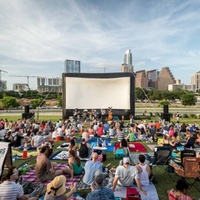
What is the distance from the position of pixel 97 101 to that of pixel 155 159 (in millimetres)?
18474

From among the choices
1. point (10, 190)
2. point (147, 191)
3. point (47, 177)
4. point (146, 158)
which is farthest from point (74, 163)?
point (10, 190)

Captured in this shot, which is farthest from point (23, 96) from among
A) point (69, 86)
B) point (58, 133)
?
point (58, 133)

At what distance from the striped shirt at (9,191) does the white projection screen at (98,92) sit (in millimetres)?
20278

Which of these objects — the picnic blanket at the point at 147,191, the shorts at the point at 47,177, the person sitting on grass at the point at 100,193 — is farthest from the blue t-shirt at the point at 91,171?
the person sitting on grass at the point at 100,193

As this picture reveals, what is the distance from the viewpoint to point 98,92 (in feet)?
82.7

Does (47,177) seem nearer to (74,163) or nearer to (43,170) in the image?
(43,170)

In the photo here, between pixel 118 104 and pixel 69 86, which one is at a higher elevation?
pixel 69 86

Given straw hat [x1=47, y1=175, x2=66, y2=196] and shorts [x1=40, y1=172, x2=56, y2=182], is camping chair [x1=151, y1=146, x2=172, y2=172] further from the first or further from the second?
straw hat [x1=47, y1=175, x2=66, y2=196]

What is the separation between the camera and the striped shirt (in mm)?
3885

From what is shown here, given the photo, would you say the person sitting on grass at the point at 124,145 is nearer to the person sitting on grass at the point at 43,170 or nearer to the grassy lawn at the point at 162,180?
the grassy lawn at the point at 162,180

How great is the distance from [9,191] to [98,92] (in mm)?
21503

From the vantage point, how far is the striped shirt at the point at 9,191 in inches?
153

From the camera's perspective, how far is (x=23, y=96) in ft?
245

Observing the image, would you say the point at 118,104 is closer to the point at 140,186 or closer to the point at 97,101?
the point at 97,101
